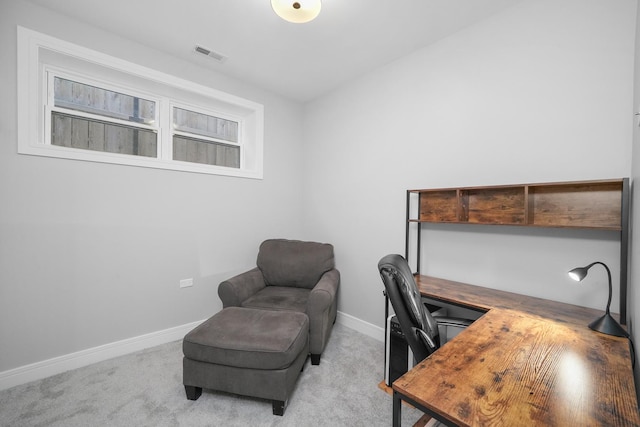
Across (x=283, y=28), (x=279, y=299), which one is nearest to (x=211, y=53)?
(x=283, y=28)

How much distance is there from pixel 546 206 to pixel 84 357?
11.7ft

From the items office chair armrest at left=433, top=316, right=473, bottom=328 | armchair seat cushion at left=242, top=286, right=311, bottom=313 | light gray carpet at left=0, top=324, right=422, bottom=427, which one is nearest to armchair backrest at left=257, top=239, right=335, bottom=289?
armchair seat cushion at left=242, top=286, right=311, bottom=313

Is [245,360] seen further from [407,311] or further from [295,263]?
[295,263]

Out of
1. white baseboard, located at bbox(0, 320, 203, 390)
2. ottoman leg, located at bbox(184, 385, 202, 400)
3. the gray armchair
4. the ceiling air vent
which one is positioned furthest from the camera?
the ceiling air vent

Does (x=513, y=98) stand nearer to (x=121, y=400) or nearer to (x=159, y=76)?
(x=159, y=76)

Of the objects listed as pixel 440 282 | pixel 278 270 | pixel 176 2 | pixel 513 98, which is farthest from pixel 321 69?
pixel 440 282

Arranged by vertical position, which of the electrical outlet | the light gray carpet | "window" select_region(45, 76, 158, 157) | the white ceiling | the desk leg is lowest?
the light gray carpet

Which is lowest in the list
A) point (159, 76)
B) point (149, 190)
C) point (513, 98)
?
point (149, 190)

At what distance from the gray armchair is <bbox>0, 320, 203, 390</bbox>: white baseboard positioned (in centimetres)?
78

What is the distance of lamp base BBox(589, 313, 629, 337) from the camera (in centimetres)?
117

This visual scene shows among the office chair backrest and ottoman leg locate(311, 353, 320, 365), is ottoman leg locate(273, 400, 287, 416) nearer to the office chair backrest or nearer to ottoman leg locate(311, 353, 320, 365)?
ottoman leg locate(311, 353, 320, 365)

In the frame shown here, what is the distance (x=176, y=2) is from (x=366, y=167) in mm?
2065

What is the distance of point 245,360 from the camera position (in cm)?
161

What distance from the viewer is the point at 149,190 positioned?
2.42 metres
